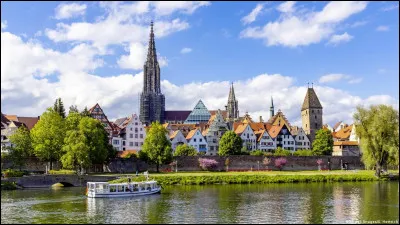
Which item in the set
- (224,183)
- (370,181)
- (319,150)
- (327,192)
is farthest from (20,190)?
(319,150)

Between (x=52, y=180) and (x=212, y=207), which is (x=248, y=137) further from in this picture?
(x=212, y=207)

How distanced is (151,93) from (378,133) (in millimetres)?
113848

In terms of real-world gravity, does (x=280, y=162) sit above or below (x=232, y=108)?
below

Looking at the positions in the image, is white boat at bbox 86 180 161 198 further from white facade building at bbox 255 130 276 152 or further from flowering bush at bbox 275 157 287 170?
white facade building at bbox 255 130 276 152

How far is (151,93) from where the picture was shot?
175125 mm

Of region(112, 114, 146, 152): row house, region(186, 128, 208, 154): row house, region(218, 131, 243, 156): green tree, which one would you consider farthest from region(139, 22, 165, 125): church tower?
region(218, 131, 243, 156): green tree

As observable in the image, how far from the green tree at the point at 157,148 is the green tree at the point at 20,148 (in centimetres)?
1960

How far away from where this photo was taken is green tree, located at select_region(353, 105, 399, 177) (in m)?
68.8

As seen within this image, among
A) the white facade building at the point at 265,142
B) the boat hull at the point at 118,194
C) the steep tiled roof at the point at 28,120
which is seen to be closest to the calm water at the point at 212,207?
the boat hull at the point at 118,194

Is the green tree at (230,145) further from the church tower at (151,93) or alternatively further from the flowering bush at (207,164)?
the church tower at (151,93)

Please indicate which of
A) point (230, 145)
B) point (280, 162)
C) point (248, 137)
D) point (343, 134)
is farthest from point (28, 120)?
point (343, 134)

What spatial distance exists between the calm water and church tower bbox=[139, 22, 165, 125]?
113574 millimetres

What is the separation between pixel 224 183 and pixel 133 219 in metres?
36.5

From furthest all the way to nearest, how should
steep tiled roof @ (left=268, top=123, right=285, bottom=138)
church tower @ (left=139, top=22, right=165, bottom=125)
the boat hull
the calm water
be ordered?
church tower @ (left=139, top=22, right=165, bottom=125) → steep tiled roof @ (left=268, top=123, right=285, bottom=138) → the boat hull → the calm water
